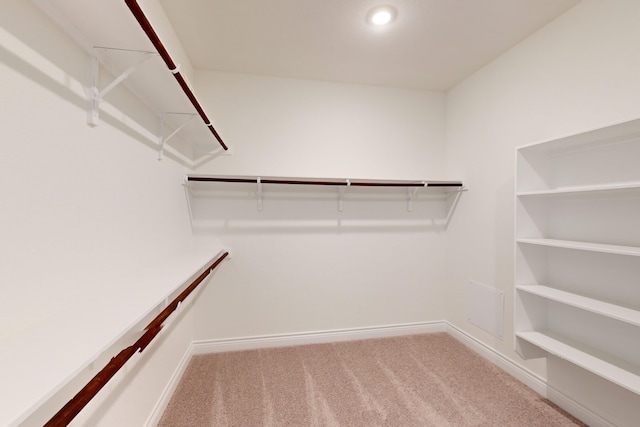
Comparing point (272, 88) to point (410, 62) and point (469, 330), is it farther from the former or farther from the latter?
point (469, 330)

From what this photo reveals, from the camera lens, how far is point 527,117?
1.89 m

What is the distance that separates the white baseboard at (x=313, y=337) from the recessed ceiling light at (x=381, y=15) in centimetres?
249

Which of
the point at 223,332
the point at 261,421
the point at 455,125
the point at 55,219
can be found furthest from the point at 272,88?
the point at 261,421

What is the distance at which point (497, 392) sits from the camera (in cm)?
182

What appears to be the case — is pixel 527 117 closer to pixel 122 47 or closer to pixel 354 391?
pixel 354 391

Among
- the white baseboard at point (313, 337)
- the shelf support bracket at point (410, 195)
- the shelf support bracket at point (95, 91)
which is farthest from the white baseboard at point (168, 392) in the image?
the shelf support bracket at point (410, 195)

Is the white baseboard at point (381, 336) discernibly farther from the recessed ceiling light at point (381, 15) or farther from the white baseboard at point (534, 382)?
the recessed ceiling light at point (381, 15)

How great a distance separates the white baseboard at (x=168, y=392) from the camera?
1486 mm

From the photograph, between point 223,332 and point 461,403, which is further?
point 223,332

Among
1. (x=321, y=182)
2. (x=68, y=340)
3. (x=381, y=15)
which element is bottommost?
(x=68, y=340)

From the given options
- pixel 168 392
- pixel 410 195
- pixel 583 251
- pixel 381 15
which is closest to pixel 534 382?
pixel 583 251

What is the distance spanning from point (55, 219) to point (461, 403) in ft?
7.50

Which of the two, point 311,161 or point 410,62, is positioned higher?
point 410,62

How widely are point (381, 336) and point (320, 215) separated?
1328mm
